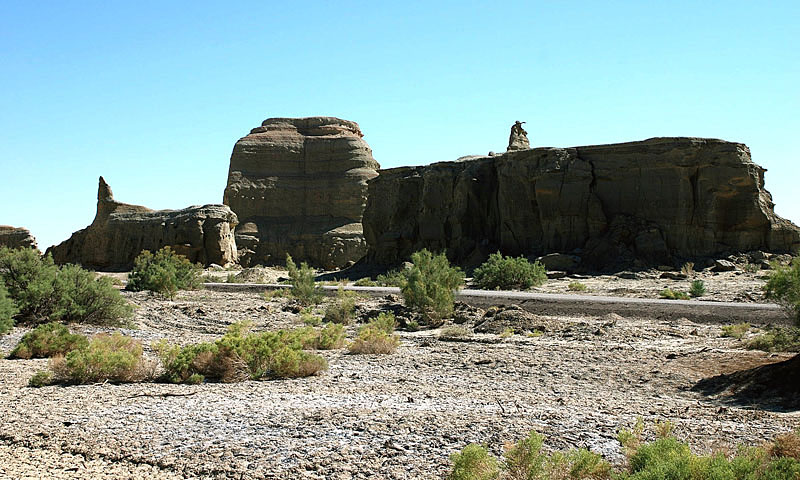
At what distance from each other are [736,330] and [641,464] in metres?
10.1

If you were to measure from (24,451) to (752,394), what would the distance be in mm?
8190

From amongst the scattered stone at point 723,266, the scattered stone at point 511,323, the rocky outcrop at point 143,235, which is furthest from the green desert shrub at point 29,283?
A: the rocky outcrop at point 143,235

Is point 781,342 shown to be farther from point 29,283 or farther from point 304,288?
point 304,288

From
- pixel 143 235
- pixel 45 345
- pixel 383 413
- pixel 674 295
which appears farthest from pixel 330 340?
pixel 143 235

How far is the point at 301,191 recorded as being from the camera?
6875cm

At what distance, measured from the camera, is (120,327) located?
668 inches

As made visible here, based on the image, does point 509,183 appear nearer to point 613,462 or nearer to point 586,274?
point 586,274

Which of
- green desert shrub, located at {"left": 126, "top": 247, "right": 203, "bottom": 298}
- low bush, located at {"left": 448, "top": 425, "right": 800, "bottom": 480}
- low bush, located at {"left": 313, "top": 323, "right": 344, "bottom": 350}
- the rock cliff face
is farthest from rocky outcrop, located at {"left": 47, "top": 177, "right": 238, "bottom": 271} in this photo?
low bush, located at {"left": 448, "top": 425, "right": 800, "bottom": 480}

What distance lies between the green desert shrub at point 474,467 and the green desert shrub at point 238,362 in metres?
5.45

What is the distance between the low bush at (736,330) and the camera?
14.2 meters

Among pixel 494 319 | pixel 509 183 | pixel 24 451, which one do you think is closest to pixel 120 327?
pixel 494 319

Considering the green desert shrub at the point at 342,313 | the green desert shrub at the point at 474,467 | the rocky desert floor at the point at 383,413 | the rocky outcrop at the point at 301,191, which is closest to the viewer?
the green desert shrub at the point at 474,467

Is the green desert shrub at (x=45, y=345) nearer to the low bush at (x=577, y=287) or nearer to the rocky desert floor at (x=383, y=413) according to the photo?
the rocky desert floor at (x=383, y=413)

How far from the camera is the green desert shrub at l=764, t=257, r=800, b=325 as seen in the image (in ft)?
34.3
